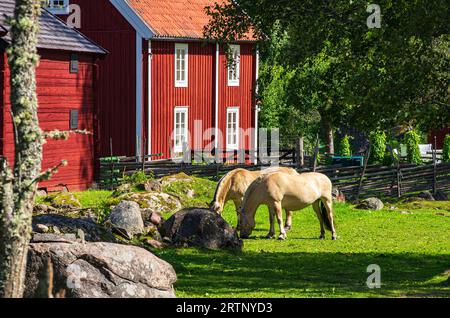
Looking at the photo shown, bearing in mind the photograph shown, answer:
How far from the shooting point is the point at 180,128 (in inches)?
1752

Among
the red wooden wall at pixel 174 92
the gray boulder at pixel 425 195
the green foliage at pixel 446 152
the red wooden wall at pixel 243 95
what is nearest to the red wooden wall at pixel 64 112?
the red wooden wall at pixel 174 92

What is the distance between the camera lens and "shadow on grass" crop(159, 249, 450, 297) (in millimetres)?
17641

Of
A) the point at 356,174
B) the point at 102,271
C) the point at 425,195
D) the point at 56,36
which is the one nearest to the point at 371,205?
the point at 425,195

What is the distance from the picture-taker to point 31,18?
37.8 ft

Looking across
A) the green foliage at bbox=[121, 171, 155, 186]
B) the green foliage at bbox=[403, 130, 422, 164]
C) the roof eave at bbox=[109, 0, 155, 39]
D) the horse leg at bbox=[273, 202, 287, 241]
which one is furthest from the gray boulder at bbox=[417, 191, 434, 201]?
the horse leg at bbox=[273, 202, 287, 241]

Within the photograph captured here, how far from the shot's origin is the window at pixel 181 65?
1730 inches

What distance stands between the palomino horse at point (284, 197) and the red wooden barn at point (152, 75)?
16060mm

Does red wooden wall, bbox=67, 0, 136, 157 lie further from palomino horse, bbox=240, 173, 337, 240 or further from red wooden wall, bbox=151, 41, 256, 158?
palomino horse, bbox=240, 173, 337, 240

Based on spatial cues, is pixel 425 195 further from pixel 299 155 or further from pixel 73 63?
pixel 73 63

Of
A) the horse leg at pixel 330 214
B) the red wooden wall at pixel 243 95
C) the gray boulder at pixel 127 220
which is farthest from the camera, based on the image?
the red wooden wall at pixel 243 95

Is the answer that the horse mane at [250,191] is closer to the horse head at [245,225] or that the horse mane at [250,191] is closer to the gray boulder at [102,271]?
the horse head at [245,225]

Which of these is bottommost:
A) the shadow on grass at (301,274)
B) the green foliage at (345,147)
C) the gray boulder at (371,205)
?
the gray boulder at (371,205)

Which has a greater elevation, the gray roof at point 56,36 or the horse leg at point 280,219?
the gray roof at point 56,36

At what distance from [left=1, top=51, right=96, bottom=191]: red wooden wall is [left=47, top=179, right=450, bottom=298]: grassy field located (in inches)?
138
